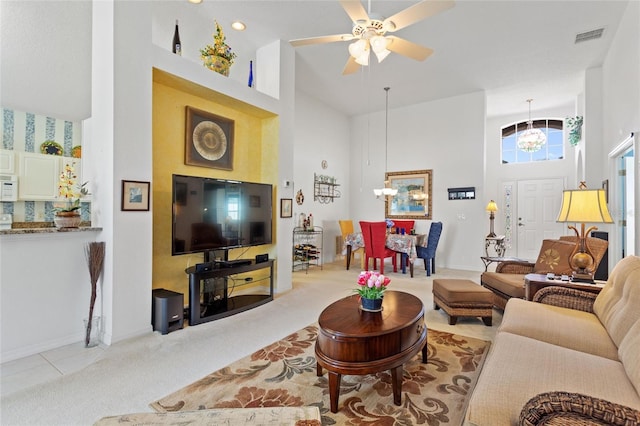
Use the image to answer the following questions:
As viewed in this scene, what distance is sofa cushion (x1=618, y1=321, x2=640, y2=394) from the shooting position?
1296mm

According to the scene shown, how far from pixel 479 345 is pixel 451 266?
4247 mm

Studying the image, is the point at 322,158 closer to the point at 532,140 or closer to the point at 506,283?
the point at 532,140

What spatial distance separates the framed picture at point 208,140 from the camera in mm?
3830

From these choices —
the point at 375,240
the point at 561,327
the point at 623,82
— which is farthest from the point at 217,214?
the point at 623,82

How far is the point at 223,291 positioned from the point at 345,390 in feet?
7.37

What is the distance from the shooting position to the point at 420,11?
247 cm

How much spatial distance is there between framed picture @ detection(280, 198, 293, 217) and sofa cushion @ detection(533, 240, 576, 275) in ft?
10.8

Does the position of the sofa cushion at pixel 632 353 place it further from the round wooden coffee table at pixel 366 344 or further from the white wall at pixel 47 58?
the white wall at pixel 47 58

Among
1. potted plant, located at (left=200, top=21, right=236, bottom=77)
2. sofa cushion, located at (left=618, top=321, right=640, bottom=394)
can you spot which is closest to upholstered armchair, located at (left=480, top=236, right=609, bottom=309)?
sofa cushion, located at (left=618, top=321, right=640, bottom=394)

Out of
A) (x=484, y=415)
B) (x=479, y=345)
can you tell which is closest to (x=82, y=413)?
(x=484, y=415)

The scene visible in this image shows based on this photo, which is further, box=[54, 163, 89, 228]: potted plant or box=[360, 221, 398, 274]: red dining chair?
box=[360, 221, 398, 274]: red dining chair

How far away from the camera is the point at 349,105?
7.34 meters

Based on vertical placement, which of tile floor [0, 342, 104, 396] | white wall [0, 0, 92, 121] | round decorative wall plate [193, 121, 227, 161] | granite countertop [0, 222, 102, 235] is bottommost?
tile floor [0, 342, 104, 396]

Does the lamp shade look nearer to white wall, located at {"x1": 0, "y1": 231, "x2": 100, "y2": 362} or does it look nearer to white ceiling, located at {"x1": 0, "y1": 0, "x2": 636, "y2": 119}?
white ceiling, located at {"x1": 0, "y1": 0, "x2": 636, "y2": 119}
